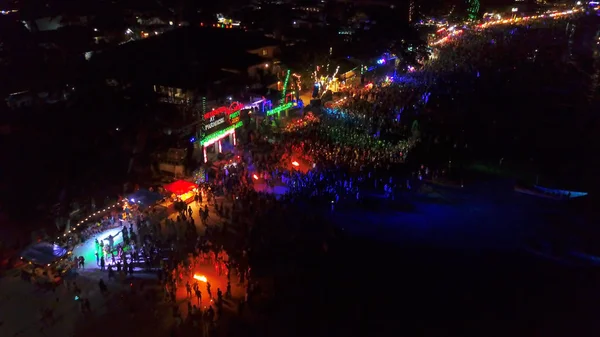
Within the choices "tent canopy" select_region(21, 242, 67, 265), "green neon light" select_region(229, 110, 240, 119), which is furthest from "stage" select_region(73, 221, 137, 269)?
"green neon light" select_region(229, 110, 240, 119)

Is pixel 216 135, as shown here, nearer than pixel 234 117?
Yes

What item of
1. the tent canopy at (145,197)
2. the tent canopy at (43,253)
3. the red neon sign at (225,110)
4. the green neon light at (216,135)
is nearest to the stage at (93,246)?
Answer: the tent canopy at (43,253)

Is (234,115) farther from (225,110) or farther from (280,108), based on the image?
(280,108)

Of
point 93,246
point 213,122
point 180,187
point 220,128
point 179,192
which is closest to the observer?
point 93,246

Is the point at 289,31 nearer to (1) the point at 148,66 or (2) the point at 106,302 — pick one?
(1) the point at 148,66

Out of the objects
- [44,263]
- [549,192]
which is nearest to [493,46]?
[549,192]

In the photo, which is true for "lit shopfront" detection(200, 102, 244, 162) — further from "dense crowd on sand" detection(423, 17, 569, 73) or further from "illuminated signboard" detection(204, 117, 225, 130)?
"dense crowd on sand" detection(423, 17, 569, 73)
